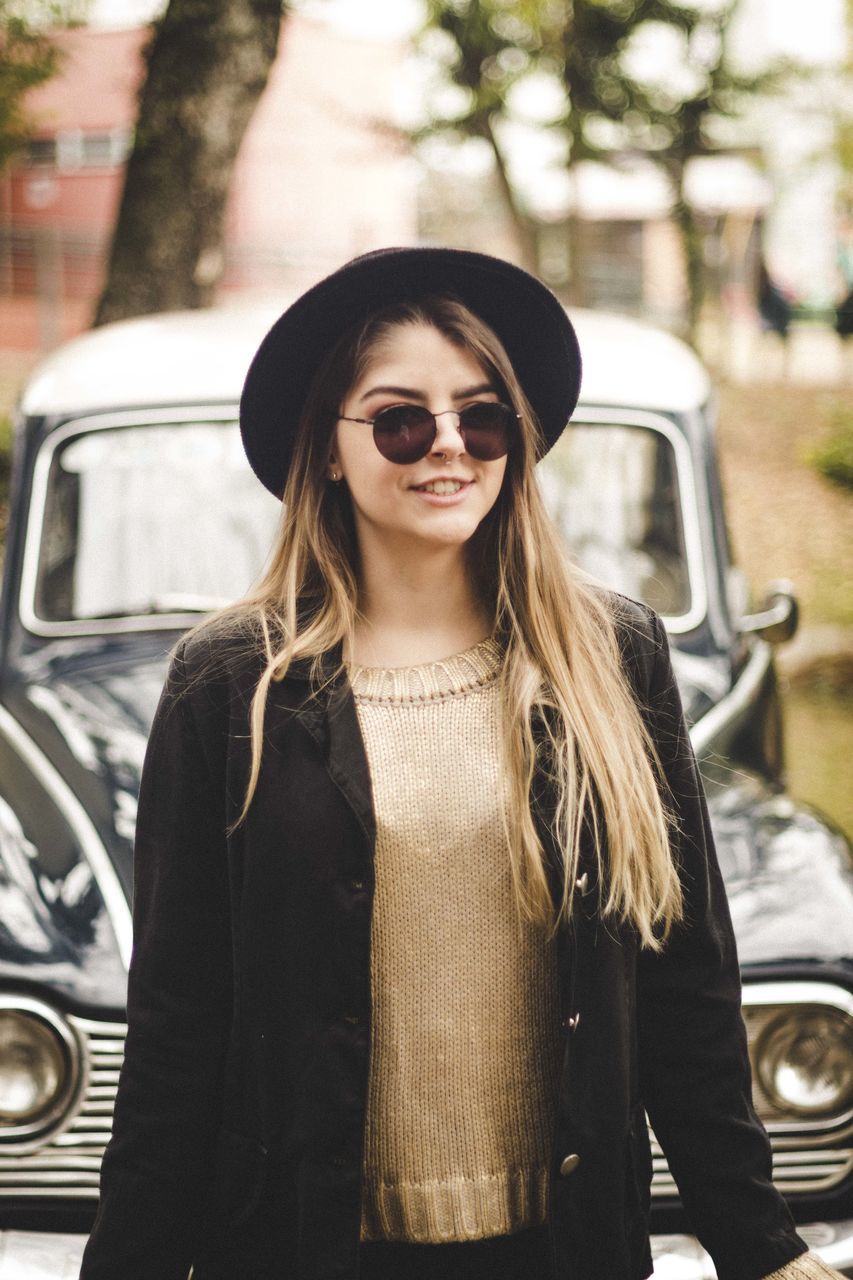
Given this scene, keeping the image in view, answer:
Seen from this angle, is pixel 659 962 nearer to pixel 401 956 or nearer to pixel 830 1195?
pixel 401 956

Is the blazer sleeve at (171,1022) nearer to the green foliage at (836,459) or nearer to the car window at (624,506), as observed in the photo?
the car window at (624,506)

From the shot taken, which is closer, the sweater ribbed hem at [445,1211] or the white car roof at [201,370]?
the sweater ribbed hem at [445,1211]

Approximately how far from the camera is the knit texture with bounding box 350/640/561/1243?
170 centimetres

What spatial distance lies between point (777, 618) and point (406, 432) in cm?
233

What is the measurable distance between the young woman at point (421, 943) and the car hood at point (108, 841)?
2.27 ft

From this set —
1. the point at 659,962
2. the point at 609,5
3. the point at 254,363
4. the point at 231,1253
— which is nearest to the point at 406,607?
the point at 254,363

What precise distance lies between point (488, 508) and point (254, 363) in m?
0.38

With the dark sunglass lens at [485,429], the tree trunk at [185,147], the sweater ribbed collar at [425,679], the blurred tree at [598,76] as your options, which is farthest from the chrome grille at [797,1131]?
the blurred tree at [598,76]

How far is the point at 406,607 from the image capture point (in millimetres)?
1894

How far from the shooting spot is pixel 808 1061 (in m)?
2.41

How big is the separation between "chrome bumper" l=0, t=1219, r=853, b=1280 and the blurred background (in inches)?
130

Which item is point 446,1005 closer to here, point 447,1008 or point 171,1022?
point 447,1008

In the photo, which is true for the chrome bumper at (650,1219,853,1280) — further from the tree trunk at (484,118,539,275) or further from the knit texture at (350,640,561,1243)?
the tree trunk at (484,118,539,275)

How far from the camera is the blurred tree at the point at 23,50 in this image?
9.08 meters
